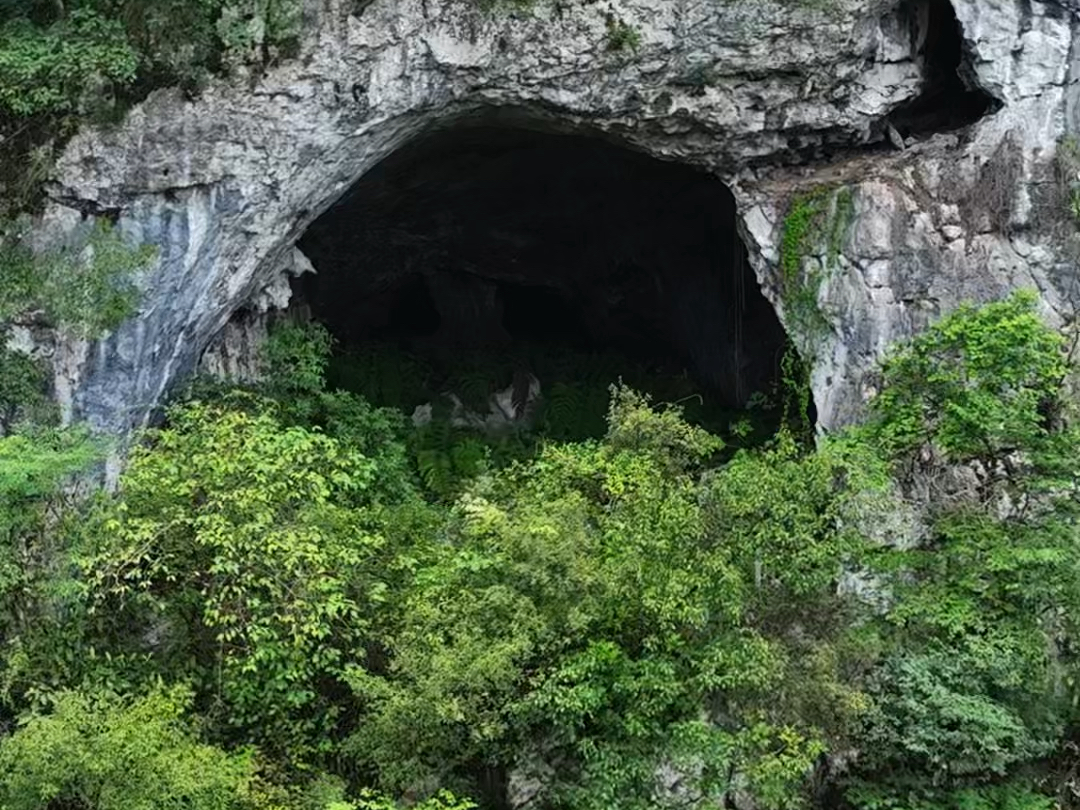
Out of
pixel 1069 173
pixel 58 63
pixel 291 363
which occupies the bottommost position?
pixel 291 363

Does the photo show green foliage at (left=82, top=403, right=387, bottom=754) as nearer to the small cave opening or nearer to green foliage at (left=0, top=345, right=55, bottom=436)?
green foliage at (left=0, top=345, right=55, bottom=436)

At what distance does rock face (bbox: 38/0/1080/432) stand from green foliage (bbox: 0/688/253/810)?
10.9 feet

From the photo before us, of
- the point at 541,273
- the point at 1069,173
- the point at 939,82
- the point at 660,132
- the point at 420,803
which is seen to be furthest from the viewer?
the point at 541,273

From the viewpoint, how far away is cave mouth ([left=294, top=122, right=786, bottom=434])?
46.9 ft

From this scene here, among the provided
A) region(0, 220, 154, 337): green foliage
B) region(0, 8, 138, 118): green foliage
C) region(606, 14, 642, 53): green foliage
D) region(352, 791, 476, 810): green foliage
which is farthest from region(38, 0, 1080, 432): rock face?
region(352, 791, 476, 810): green foliage

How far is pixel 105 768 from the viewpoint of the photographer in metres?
7.02

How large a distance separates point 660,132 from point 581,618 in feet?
18.7

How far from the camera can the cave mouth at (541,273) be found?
46.9ft

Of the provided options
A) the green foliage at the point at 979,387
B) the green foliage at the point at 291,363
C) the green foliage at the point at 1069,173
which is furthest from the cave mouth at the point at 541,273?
the green foliage at the point at 979,387

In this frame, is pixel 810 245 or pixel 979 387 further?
pixel 810 245

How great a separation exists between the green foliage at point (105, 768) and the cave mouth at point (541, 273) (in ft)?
23.5

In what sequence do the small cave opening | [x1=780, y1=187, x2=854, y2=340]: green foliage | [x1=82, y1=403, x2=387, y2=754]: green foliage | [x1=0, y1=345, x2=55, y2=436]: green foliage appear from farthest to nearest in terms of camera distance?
the small cave opening < [x1=780, y1=187, x2=854, y2=340]: green foliage < [x1=0, y1=345, x2=55, y2=436]: green foliage < [x1=82, y1=403, x2=387, y2=754]: green foliage

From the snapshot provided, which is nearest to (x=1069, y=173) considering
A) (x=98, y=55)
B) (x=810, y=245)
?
(x=810, y=245)

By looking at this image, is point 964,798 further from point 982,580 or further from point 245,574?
point 245,574
